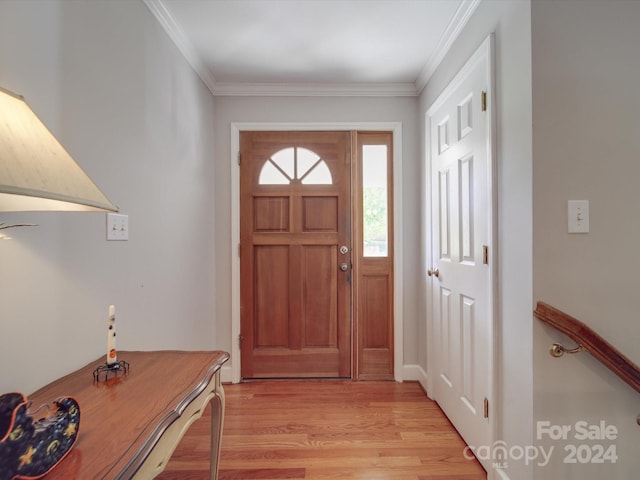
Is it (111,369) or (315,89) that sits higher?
(315,89)

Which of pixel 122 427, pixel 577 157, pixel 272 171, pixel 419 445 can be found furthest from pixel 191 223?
pixel 577 157

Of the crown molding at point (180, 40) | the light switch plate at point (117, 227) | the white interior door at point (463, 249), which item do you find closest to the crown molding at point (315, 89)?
the crown molding at point (180, 40)

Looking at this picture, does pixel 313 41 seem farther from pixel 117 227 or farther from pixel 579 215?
pixel 579 215

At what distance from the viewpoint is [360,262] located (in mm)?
2627

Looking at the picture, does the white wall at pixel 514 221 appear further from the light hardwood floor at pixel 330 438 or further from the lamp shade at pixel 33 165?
the lamp shade at pixel 33 165

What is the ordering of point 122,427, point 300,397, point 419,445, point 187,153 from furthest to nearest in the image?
point 300,397 → point 187,153 → point 419,445 → point 122,427

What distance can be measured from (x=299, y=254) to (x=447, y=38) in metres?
1.80

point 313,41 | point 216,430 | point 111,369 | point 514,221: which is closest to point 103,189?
point 111,369

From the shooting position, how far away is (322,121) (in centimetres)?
260

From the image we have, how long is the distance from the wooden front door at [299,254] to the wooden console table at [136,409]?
131 cm

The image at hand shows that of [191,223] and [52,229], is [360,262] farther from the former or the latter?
[52,229]

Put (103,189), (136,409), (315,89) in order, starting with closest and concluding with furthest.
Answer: (136,409)
(103,189)
(315,89)

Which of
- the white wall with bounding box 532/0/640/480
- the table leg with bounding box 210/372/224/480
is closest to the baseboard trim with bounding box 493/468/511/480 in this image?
the white wall with bounding box 532/0/640/480

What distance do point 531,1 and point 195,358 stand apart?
189 cm
